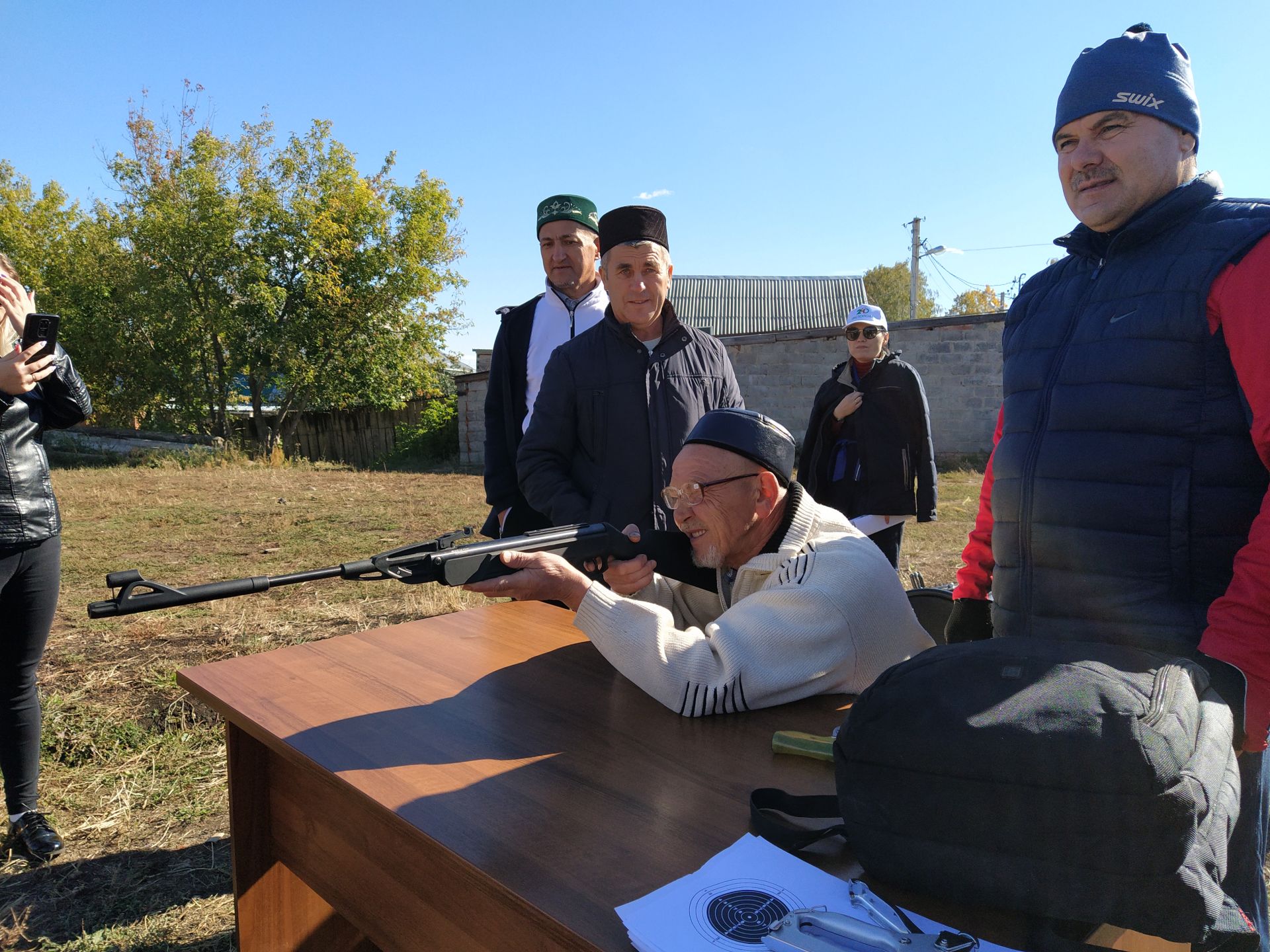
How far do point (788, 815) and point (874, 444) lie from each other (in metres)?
3.72

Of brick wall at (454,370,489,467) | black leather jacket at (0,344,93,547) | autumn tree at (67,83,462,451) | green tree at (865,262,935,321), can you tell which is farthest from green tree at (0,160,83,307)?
green tree at (865,262,935,321)

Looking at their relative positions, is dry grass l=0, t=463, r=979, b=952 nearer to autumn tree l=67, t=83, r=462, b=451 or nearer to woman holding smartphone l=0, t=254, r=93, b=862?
woman holding smartphone l=0, t=254, r=93, b=862

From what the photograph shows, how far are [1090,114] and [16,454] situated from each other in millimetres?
3206

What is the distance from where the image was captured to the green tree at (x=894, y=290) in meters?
56.7

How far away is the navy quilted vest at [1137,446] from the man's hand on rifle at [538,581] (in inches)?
38.7

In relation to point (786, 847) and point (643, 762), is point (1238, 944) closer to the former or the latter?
point (786, 847)

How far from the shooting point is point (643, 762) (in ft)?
5.35

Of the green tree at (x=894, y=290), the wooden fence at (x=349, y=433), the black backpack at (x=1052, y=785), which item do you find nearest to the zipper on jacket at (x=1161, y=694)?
the black backpack at (x=1052, y=785)

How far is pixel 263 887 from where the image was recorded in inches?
94.3

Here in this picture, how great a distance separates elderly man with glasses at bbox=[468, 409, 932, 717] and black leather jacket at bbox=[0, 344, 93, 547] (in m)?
1.76

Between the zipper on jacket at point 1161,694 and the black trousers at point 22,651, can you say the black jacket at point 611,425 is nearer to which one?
the black trousers at point 22,651

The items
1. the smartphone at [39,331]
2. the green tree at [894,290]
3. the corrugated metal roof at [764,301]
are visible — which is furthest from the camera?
the green tree at [894,290]

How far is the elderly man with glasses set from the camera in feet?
6.08

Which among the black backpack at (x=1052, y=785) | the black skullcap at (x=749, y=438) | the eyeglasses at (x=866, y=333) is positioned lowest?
the black backpack at (x=1052, y=785)
